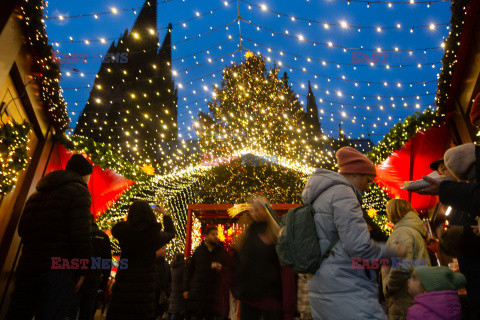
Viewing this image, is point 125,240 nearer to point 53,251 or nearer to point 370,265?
point 53,251

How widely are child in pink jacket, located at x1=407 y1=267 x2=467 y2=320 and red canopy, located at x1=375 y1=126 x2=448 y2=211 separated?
346 cm

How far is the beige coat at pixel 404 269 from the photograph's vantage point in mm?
2553

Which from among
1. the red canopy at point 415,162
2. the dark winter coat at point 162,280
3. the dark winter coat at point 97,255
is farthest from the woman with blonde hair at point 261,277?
the red canopy at point 415,162

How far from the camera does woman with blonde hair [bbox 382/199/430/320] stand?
101 inches

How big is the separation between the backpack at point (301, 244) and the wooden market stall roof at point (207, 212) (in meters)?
6.94

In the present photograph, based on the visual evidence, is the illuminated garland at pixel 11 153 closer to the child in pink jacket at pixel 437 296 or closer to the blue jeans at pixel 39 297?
the blue jeans at pixel 39 297

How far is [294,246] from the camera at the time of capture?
1.82m

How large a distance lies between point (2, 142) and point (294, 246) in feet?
13.7

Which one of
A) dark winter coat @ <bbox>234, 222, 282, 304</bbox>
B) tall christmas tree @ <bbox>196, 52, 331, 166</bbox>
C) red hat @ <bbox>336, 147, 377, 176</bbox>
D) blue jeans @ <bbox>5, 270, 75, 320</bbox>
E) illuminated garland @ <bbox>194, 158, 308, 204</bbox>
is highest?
tall christmas tree @ <bbox>196, 52, 331, 166</bbox>

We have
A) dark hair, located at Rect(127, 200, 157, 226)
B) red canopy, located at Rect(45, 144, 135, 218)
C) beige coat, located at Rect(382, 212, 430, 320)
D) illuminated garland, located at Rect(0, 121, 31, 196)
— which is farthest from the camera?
red canopy, located at Rect(45, 144, 135, 218)

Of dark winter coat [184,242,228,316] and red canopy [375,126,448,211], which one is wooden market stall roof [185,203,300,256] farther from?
dark winter coat [184,242,228,316]

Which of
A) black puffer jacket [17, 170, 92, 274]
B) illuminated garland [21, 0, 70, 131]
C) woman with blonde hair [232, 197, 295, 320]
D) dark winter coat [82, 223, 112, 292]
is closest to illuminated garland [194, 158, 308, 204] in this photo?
illuminated garland [21, 0, 70, 131]

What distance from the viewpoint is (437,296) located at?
2.18 meters

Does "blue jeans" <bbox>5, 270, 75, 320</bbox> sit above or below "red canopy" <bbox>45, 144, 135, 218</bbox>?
below
